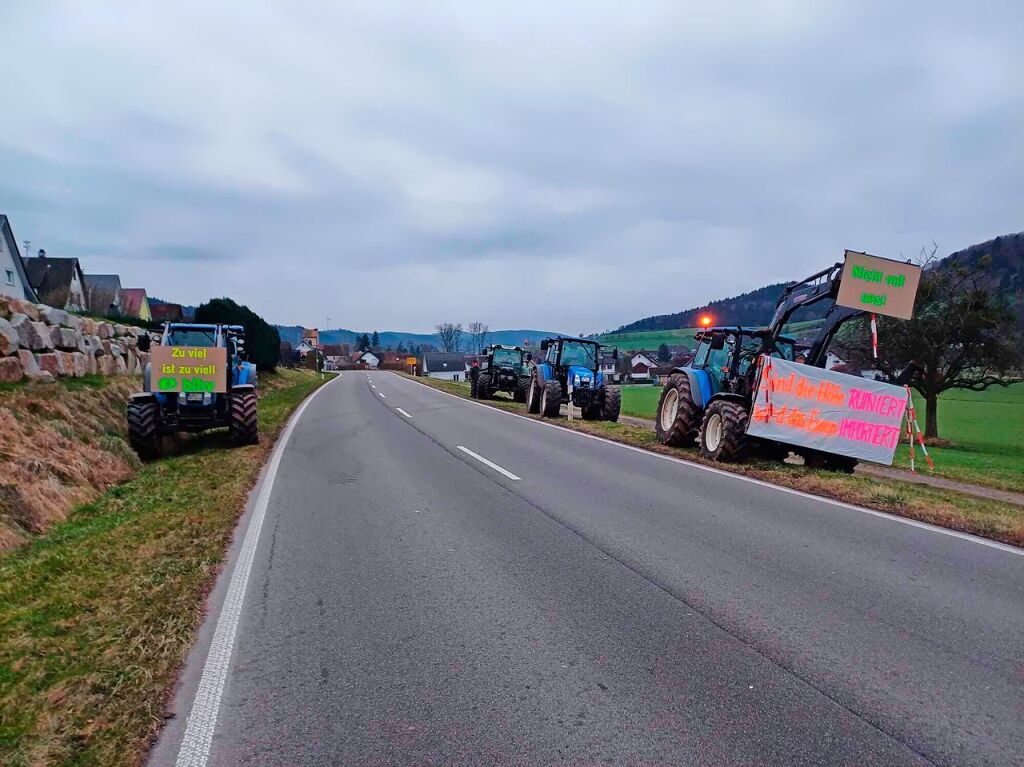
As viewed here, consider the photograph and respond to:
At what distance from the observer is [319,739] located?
9.79 feet

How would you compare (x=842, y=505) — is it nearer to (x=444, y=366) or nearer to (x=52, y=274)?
(x=52, y=274)

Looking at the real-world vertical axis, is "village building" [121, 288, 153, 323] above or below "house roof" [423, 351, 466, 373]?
above

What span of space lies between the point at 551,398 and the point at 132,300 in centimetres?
6521

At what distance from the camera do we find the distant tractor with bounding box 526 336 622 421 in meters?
19.3

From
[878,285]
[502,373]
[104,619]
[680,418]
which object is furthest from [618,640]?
A: [502,373]

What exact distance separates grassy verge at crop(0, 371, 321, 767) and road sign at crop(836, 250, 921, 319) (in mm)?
9306

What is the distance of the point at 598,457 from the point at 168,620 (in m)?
8.13

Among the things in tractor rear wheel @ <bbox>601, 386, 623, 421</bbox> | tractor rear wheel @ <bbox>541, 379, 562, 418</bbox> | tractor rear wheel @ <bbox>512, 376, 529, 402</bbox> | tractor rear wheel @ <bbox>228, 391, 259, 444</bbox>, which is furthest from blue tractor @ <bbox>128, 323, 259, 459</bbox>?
tractor rear wheel @ <bbox>512, 376, 529, 402</bbox>

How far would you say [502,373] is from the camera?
2752cm

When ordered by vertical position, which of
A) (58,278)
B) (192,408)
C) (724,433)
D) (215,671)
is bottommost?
(215,671)

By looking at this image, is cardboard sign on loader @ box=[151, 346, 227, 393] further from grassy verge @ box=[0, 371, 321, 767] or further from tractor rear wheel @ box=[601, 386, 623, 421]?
tractor rear wheel @ box=[601, 386, 623, 421]

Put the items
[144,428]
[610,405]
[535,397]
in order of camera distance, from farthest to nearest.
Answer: [535,397], [610,405], [144,428]

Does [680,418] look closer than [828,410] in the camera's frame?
No

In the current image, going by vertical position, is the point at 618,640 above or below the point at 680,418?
below
